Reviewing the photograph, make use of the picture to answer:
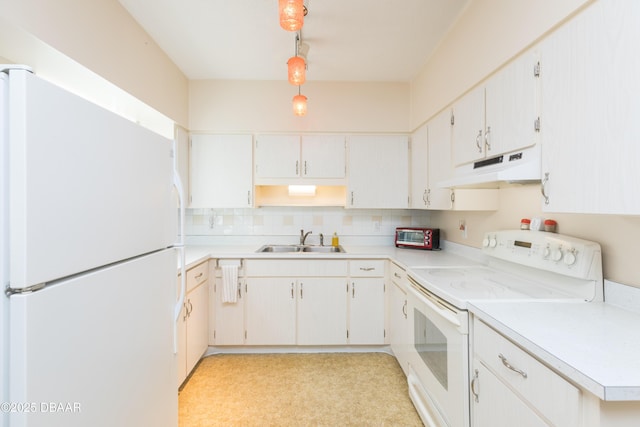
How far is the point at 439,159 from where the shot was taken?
7.42ft

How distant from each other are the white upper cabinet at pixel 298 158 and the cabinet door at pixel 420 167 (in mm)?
698

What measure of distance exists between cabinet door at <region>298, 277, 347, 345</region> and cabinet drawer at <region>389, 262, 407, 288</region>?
0.43 m

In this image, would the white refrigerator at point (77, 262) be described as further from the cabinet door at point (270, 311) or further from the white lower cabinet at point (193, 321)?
the cabinet door at point (270, 311)

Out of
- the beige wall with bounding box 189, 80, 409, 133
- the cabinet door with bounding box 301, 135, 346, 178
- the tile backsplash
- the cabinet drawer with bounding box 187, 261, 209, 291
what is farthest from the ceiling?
the cabinet drawer with bounding box 187, 261, 209, 291

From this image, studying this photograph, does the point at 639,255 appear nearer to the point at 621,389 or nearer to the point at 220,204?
the point at 621,389

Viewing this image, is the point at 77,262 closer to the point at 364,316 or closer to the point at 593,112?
the point at 593,112

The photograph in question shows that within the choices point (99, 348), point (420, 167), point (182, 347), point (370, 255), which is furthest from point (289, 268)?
point (99, 348)

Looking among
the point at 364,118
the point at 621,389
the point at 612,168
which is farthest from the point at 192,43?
the point at 621,389

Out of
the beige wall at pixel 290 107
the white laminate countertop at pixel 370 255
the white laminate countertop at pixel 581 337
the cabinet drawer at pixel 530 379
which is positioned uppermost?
the beige wall at pixel 290 107

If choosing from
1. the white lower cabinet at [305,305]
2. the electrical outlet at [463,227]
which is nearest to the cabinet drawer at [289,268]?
the white lower cabinet at [305,305]

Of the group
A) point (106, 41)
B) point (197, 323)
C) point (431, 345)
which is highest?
point (106, 41)

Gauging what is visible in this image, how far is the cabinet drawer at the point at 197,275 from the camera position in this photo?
84.6 inches

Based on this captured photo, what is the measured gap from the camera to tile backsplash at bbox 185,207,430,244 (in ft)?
10.1

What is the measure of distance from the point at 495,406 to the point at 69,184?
1.58 m
